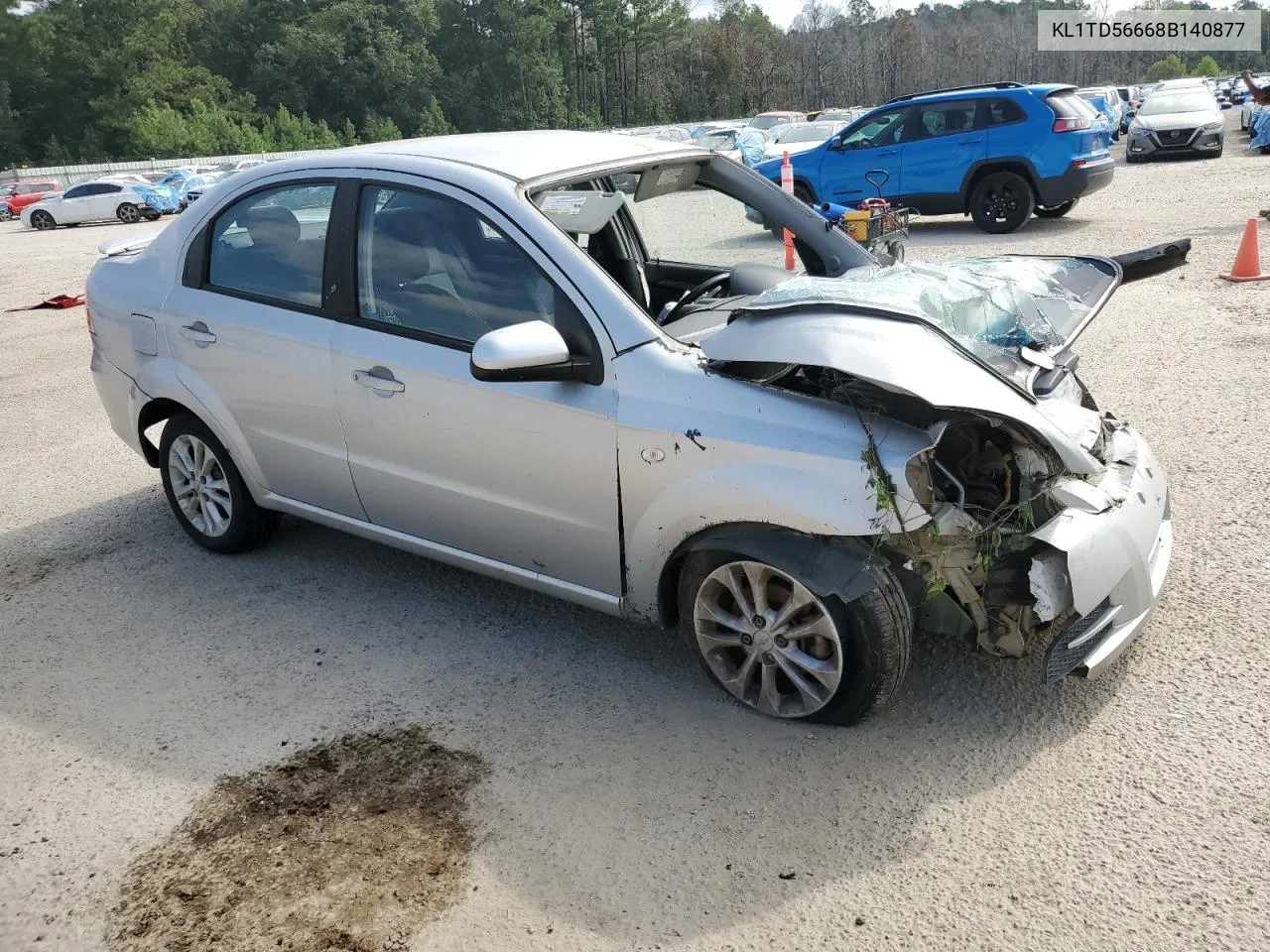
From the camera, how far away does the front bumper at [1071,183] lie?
13.2m

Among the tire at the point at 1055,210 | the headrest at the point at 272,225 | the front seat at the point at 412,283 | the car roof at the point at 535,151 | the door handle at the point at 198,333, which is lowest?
the tire at the point at 1055,210

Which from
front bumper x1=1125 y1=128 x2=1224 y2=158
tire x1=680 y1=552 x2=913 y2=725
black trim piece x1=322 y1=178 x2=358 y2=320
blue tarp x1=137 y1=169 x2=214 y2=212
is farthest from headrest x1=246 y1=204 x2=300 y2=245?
blue tarp x1=137 y1=169 x2=214 y2=212

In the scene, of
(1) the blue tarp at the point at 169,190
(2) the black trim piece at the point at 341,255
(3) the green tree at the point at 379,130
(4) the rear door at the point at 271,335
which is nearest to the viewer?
(2) the black trim piece at the point at 341,255

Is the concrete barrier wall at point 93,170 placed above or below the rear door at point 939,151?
above

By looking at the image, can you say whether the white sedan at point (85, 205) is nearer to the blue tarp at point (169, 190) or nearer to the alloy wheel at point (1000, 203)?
the blue tarp at point (169, 190)

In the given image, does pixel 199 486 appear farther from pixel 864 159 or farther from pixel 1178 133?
pixel 1178 133

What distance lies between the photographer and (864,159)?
14.8 metres

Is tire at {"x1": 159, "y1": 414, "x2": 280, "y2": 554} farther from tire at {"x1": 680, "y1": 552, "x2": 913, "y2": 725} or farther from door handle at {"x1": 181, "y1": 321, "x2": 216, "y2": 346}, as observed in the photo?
tire at {"x1": 680, "y1": 552, "x2": 913, "y2": 725}

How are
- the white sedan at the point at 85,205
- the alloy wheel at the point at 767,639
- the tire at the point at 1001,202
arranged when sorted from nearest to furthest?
1. the alloy wheel at the point at 767,639
2. the tire at the point at 1001,202
3. the white sedan at the point at 85,205

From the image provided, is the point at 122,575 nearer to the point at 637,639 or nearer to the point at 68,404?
the point at 637,639

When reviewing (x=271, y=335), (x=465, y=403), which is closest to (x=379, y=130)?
(x=271, y=335)

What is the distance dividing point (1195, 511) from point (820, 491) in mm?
2542

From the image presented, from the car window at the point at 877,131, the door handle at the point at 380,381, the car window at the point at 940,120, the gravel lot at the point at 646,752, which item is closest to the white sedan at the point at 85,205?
the car window at the point at 877,131

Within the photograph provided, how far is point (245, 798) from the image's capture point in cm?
327
